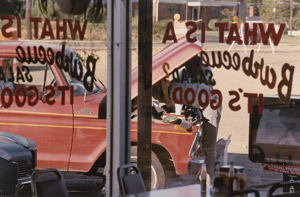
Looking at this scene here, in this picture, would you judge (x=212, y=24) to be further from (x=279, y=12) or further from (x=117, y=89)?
(x=117, y=89)

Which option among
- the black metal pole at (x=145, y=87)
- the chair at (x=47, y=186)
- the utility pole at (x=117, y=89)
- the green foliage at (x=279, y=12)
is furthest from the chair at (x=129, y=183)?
the green foliage at (x=279, y=12)

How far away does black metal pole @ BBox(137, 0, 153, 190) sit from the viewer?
6402mm

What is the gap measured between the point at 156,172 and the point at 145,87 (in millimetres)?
755

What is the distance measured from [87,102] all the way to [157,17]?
3.10 feet

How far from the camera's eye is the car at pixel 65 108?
6.39m

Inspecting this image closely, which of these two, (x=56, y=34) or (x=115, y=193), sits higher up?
(x=56, y=34)

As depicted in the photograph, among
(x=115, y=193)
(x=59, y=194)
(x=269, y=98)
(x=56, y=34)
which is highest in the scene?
(x=56, y=34)

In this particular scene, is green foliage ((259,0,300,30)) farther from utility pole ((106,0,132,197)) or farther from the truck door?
the truck door

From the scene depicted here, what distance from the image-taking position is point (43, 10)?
629cm

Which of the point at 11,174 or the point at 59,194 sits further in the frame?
the point at 11,174

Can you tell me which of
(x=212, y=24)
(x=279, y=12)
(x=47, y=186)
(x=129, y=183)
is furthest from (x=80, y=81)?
(x=279, y=12)

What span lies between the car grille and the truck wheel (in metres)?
0.90

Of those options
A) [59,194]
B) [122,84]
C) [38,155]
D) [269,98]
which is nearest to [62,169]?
[38,155]

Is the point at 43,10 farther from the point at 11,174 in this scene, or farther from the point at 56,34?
the point at 11,174
